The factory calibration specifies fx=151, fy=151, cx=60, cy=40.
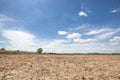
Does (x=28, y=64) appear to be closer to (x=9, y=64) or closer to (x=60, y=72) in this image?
(x=9, y=64)

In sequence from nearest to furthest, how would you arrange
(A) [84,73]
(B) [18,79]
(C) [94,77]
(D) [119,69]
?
(B) [18,79]
(C) [94,77]
(A) [84,73]
(D) [119,69]

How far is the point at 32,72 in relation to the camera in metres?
12.5

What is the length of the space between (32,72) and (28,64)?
7.25 ft

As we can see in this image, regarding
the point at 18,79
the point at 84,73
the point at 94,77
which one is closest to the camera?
the point at 18,79

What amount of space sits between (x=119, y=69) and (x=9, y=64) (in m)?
10.3

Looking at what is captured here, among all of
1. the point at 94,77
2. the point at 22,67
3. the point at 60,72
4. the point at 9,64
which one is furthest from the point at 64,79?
the point at 9,64

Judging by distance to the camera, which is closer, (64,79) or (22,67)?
(64,79)

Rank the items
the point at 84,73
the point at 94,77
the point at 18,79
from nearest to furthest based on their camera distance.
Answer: the point at 18,79, the point at 94,77, the point at 84,73

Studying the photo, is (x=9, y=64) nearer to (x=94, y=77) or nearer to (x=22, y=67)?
(x=22, y=67)

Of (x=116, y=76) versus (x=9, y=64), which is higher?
(x=9, y=64)

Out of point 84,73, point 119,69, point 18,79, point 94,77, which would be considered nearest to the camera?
point 18,79

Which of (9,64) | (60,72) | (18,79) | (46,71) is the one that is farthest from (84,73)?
(9,64)

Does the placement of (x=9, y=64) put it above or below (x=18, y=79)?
above

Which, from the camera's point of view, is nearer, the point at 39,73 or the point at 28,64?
the point at 39,73
